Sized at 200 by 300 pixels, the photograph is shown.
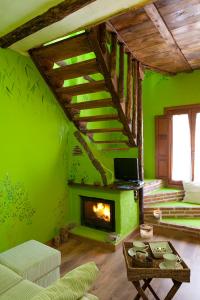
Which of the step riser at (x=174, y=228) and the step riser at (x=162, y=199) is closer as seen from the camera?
the step riser at (x=174, y=228)

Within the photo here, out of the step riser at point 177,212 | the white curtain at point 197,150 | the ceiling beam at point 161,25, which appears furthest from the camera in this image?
the white curtain at point 197,150

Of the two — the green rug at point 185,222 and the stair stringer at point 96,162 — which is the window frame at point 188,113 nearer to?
the green rug at point 185,222

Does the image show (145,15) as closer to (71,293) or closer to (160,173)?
(71,293)

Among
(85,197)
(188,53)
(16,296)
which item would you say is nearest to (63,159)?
(85,197)

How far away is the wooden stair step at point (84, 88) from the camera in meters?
3.03

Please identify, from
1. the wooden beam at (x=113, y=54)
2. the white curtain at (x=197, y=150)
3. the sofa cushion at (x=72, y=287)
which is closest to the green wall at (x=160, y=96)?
the white curtain at (x=197, y=150)

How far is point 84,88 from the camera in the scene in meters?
3.24

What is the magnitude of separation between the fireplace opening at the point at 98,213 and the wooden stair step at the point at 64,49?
90.4 inches

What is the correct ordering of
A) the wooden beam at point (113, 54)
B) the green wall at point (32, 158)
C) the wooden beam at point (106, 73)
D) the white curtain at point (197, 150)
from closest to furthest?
the wooden beam at point (106, 73)
the wooden beam at point (113, 54)
the green wall at point (32, 158)
the white curtain at point (197, 150)

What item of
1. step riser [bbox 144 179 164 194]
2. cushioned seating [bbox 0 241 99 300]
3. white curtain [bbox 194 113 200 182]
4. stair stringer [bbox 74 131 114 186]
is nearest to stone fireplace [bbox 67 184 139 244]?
stair stringer [bbox 74 131 114 186]

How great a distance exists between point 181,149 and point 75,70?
3089 mm

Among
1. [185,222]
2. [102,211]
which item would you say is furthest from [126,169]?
[185,222]

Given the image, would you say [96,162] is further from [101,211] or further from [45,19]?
[45,19]

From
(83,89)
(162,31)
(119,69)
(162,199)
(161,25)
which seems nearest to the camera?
(161,25)
